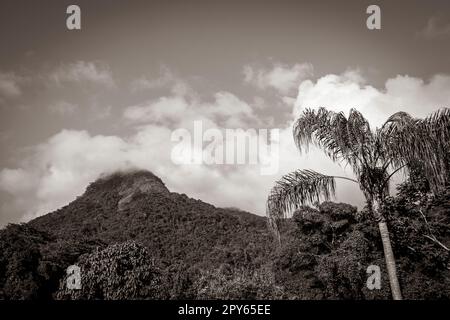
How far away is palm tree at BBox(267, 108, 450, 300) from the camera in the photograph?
5871 millimetres

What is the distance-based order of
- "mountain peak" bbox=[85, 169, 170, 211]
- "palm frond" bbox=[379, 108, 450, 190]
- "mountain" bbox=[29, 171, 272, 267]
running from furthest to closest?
1. "mountain peak" bbox=[85, 169, 170, 211]
2. "mountain" bbox=[29, 171, 272, 267]
3. "palm frond" bbox=[379, 108, 450, 190]

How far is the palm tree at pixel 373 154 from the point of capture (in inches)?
231

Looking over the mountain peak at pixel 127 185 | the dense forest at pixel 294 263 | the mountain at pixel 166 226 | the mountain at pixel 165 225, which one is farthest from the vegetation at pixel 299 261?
the mountain peak at pixel 127 185

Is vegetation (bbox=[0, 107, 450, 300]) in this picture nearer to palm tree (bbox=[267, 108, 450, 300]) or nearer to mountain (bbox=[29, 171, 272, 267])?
palm tree (bbox=[267, 108, 450, 300])

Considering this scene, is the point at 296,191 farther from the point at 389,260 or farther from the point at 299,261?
the point at 299,261

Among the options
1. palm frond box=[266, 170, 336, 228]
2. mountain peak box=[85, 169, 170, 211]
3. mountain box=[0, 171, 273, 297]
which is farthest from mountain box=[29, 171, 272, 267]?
palm frond box=[266, 170, 336, 228]

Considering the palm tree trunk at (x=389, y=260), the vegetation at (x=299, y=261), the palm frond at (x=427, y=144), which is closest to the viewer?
the palm frond at (x=427, y=144)

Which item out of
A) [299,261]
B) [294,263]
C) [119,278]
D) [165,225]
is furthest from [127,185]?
[119,278]

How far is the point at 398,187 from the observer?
15.1 metres

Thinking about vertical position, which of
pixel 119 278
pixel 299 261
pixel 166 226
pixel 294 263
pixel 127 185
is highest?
pixel 127 185

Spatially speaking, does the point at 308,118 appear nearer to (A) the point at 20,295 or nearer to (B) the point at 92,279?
(B) the point at 92,279

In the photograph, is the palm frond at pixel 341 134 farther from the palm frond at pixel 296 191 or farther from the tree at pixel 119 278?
the tree at pixel 119 278

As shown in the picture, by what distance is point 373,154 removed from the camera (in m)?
6.95
